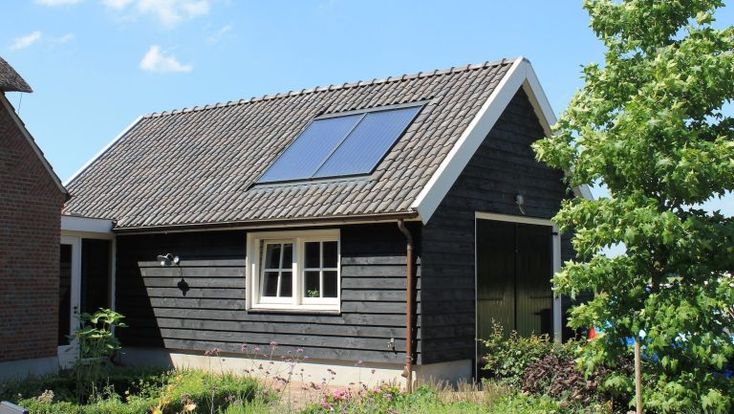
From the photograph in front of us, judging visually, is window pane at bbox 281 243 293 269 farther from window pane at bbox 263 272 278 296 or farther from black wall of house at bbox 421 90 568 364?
black wall of house at bbox 421 90 568 364

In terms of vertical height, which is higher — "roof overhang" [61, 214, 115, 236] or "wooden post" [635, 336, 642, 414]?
"roof overhang" [61, 214, 115, 236]

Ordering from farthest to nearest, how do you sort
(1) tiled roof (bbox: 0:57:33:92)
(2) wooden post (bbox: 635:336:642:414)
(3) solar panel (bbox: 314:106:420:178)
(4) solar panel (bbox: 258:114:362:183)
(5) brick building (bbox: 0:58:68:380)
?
(4) solar panel (bbox: 258:114:362:183) < (3) solar panel (bbox: 314:106:420:178) < (5) brick building (bbox: 0:58:68:380) < (1) tiled roof (bbox: 0:57:33:92) < (2) wooden post (bbox: 635:336:642:414)

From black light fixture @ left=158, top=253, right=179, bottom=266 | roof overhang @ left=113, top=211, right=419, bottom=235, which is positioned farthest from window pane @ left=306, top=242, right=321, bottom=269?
black light fixture @ left=158, top=253, right=179, bottom=266

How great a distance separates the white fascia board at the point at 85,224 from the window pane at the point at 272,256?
3716 mm

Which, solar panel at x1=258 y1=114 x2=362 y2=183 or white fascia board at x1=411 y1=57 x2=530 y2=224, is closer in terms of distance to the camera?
white fascia board at x1=411 y1=57 x2=530 y2=224

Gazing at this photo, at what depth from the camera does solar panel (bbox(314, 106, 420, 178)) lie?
A: 15109 mm

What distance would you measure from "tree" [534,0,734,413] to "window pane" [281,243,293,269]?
20.4 ft

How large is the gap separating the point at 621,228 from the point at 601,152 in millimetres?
839

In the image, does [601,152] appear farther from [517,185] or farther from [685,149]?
→ [517,185]

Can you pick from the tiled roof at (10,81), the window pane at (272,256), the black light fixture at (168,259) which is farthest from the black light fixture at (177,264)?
the tiled roof at (10,81)

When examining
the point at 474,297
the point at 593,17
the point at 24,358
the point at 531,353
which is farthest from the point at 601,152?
the point at 24,358

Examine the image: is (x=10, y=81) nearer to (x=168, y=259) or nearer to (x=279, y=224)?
(x=168, y=259)

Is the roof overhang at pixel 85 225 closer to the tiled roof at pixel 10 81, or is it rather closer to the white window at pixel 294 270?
the tiled roof at pixel 10 81

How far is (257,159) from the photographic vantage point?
17.3 m
